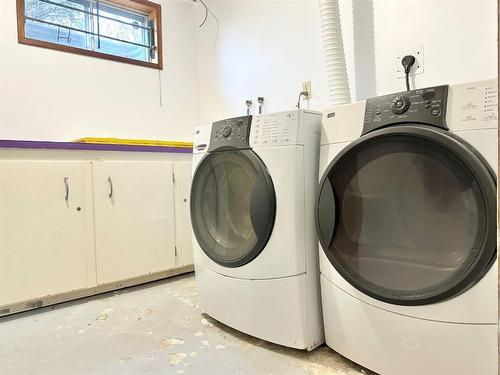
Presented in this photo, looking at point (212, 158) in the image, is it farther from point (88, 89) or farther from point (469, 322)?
point (88, 89)

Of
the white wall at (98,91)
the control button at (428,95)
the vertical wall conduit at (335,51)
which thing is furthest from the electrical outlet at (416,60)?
the white wall at (98,91)

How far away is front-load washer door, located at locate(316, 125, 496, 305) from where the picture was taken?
0.84 metres

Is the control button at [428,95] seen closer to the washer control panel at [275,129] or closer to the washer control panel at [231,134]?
the washer control panel at [275,129]

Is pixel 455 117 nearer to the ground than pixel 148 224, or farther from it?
farther from it

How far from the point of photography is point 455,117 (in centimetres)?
88

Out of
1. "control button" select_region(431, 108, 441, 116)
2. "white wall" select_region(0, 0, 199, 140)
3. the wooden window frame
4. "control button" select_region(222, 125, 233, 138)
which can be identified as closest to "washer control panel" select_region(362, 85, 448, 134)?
"control button" select_region(431, 108, 441, 116)

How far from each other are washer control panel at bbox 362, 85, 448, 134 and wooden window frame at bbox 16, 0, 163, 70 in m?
2.07

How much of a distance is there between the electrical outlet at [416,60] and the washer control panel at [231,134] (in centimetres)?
77

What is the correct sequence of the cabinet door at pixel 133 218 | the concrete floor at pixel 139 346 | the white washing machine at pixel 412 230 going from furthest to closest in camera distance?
the cabinet door at pixel 133 218 → the concrete floor at pixel 139 346 → the white washing machine at pixel 412 230

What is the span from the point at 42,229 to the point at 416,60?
190 cm

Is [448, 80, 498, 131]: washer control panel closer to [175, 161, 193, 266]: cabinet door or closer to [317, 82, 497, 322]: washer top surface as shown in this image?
[317, 82, 497, 322]: washer top surface

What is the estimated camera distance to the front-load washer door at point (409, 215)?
84 cm

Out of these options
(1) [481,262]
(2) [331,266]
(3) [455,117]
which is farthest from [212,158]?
(1) [481,262]

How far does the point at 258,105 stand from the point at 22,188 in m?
1.44
